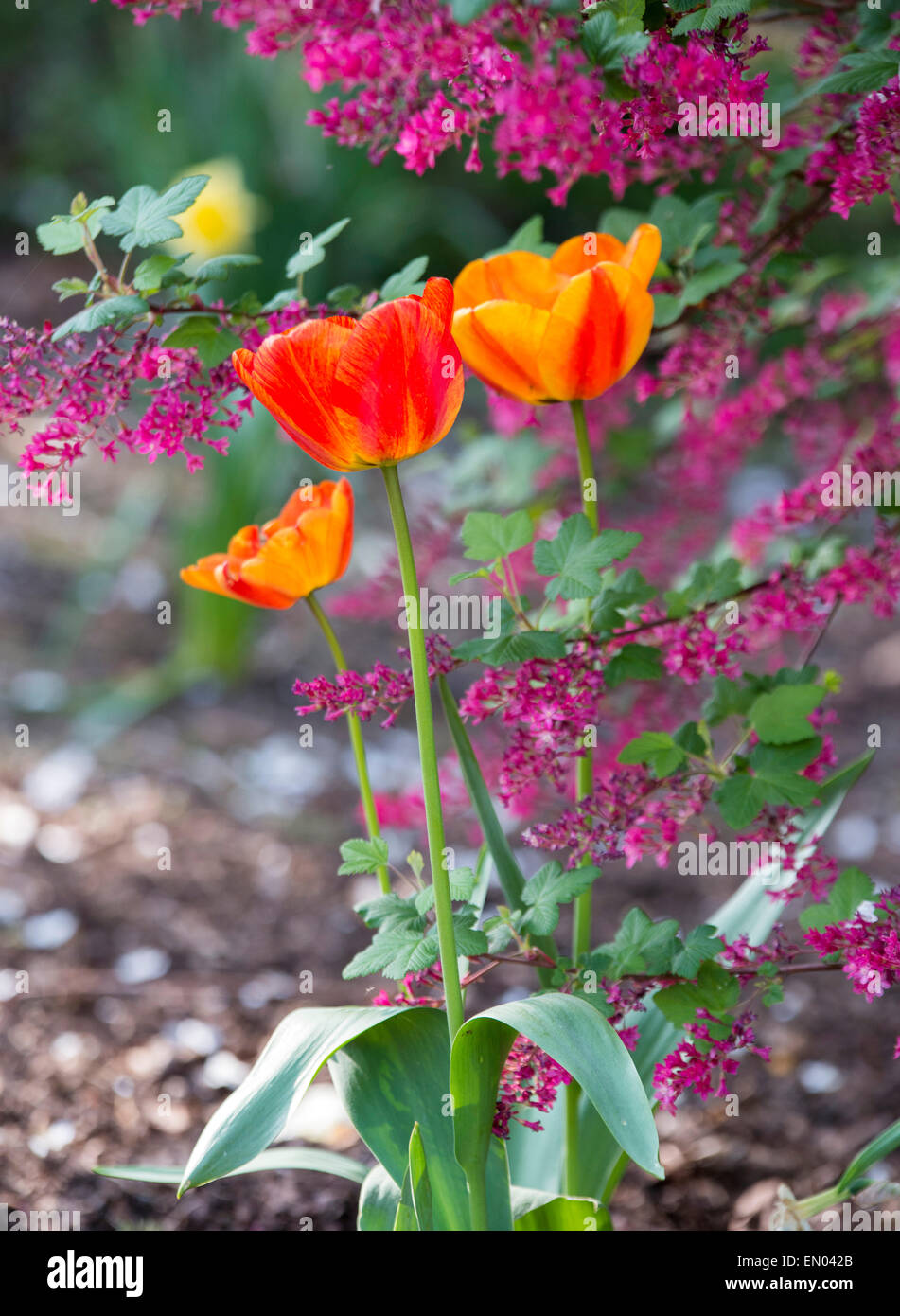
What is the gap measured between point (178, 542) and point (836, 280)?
1311mm

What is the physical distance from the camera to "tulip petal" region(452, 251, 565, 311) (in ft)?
2.56

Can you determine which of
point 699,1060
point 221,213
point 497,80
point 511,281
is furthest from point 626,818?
point 221,213

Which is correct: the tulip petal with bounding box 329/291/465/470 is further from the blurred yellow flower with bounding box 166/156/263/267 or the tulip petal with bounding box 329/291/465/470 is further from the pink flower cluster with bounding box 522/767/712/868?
the blurred yellow flower with bounding box 166/156/263/267

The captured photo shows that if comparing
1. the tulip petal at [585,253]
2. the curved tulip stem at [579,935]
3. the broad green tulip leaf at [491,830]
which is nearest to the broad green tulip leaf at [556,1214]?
the curved tulip stem at [579,935]

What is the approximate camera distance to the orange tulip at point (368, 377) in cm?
60

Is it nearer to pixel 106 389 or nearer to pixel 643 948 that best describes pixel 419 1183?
pixel 643 948

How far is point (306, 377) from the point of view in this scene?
0.62 m

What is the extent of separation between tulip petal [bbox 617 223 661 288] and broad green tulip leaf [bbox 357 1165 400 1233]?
0.60 m

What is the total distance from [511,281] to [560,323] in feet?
0.36

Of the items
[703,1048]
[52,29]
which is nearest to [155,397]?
[703,1048]

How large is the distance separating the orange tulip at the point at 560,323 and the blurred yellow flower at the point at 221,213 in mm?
1765

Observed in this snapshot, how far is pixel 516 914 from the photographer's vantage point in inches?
29.0

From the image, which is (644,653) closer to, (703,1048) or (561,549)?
(561,549)

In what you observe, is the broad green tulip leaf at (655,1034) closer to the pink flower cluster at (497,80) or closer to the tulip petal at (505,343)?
the tulip petal at (505,343)
